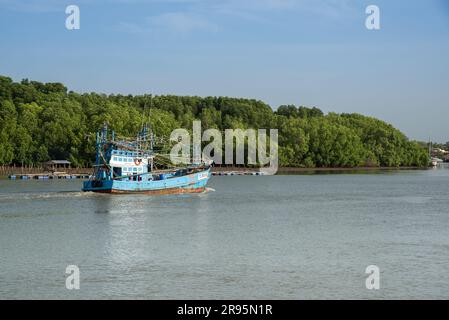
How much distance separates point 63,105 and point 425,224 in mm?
91960

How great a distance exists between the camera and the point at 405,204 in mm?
53719

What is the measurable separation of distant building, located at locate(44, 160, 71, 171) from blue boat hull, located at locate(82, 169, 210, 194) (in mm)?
51069

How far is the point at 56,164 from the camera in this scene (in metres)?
113

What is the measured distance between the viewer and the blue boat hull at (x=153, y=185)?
58469 millimetres

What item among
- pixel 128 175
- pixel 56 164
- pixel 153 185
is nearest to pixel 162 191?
pixel 153 185

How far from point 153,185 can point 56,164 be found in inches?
2240

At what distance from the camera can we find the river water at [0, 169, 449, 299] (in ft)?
76.6

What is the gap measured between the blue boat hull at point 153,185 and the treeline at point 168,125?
2283cm

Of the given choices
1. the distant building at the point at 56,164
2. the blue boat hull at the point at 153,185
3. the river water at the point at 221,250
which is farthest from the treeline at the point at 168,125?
the river water at the point at 221,250

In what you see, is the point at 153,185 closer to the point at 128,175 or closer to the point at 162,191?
the point at 162,191

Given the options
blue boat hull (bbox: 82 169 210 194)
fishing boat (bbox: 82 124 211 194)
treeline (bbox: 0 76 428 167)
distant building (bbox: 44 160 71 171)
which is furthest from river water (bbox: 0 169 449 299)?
distant building (bbox: 44 160 71 171)

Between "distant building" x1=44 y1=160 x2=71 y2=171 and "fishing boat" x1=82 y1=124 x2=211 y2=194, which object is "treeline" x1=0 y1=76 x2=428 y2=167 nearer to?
"distant building" x1=44 y1=160 x2=71 y2=171

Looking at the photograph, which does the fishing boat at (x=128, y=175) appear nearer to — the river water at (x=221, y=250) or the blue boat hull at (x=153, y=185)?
the blue boat hull at (x=153, y=185)
